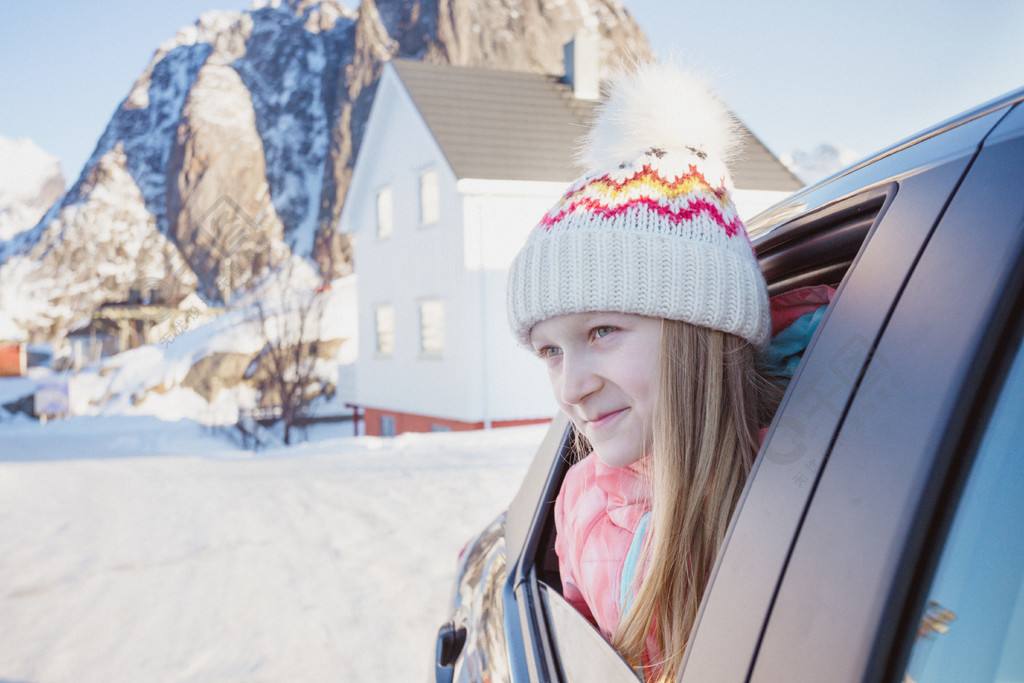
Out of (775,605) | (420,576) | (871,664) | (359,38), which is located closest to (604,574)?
(775,605)

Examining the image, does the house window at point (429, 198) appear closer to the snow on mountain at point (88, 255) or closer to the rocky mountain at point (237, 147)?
the rocky mountain at point (237, 147)

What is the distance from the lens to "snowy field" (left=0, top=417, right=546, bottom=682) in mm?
3826

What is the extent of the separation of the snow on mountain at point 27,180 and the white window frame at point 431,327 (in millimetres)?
85840

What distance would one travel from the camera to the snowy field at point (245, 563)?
3.83 m

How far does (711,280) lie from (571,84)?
16794mm

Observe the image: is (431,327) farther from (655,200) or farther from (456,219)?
(655,200)

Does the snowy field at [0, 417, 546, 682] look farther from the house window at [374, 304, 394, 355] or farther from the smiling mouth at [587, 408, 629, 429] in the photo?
the house window at [374, 304, 394, 355]

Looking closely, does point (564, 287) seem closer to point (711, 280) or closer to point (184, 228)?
point (711, 280)

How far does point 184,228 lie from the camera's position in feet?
203

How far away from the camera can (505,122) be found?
15.1 metres

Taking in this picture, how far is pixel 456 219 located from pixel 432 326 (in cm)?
266

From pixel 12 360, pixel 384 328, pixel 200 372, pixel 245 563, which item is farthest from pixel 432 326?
pixel 12 360

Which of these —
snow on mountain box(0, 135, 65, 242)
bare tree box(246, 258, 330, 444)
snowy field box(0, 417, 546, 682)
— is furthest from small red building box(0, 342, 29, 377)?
snow on mountain box(0, 135, 65, 242)

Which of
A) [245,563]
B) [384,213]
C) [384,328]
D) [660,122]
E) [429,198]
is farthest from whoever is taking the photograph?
[384,328]
